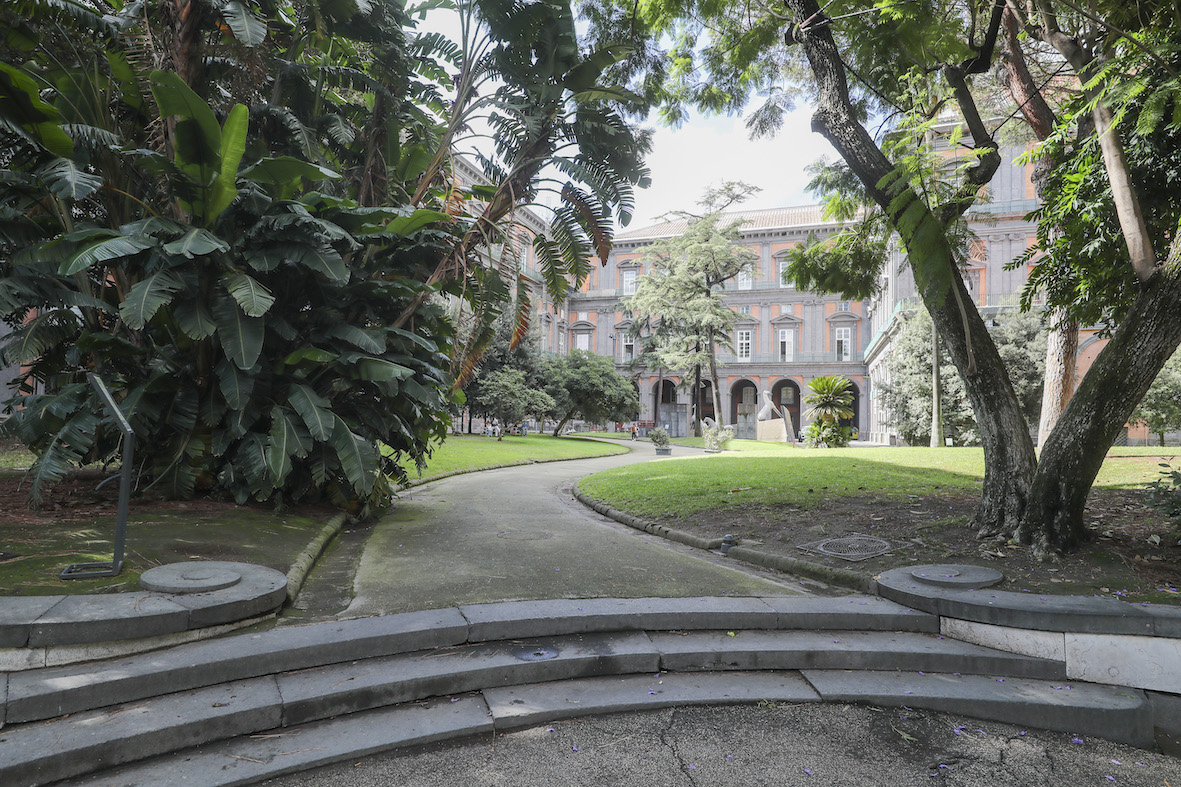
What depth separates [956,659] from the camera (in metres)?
4.14

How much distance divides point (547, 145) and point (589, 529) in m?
5.19

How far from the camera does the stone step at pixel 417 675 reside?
284 cm

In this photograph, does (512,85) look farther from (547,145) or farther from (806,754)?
(806,754)

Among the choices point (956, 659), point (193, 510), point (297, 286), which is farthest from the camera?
point (297, 286)

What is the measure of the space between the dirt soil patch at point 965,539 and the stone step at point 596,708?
132 centimetres

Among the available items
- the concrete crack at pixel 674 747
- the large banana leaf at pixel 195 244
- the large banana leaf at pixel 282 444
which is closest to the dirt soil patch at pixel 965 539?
the concrete crack at pixel 674 747

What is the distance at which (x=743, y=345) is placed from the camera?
56000 mm

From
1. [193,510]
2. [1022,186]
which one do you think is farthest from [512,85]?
[1022,186]

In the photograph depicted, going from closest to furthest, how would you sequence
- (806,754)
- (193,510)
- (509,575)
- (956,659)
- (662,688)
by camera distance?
(806,754), (662,688), (956,659), (509,575), (193,510)

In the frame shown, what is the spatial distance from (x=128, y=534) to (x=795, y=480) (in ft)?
29.7

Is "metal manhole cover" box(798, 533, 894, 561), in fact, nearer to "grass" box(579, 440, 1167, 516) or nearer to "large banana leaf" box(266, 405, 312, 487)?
"grass" box(579, 440, 1167, 516)

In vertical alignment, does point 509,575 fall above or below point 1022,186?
below

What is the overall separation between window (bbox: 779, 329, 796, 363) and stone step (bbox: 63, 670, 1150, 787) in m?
53.0

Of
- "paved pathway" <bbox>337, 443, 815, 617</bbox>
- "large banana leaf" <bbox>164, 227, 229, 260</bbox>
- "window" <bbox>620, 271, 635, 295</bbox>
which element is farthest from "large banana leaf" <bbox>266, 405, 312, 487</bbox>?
"window" <bbox>620, 271, 635, 295</bbox>
